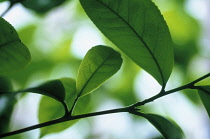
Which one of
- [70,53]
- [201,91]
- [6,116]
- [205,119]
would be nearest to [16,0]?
[6,116]

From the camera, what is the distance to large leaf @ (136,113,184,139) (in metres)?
0.69

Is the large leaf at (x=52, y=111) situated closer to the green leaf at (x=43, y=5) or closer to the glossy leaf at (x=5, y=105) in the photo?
the glossy leaf at (x=5, y=105)

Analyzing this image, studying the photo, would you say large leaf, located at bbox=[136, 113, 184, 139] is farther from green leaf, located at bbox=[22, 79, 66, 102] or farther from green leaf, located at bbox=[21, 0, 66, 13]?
green leaf, located at bbox=[21, 0, 66, 13]

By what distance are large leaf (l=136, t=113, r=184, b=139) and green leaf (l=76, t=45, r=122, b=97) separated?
0.41ft

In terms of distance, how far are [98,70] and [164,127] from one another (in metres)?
0.20

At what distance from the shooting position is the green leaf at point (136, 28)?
65 cm

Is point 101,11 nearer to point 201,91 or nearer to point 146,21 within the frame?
point 146,21

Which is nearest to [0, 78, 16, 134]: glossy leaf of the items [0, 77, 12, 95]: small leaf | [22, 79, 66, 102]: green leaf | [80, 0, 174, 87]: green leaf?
[0, 77, 12, 95]: small leaf

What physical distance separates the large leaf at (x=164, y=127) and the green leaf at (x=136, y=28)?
113mm

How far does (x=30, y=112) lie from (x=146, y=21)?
954 mm

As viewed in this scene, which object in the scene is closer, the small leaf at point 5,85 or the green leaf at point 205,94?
the green leaf at point 205,94

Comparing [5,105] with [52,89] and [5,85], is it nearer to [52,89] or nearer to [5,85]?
[5,85]

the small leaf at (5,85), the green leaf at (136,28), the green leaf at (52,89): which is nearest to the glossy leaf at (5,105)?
the small leaf at (5,85)

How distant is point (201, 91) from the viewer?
74cm
